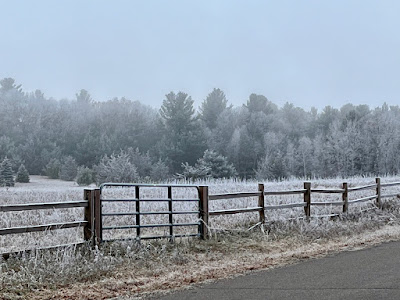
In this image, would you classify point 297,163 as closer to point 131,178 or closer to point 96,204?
point 131,178

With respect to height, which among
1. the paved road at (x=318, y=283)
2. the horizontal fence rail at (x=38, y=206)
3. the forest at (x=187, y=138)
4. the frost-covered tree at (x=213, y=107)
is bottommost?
the paved road at (x=318, y=283)

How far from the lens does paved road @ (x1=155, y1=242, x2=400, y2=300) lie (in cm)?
634

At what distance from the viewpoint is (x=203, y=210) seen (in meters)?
10.7

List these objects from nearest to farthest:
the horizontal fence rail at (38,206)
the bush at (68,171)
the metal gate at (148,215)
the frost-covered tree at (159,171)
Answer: the horizontal fence rail at (38,206) → the metal gate at (148,215) → the bush at (68,171) → the frost-covered tree at (159,171)

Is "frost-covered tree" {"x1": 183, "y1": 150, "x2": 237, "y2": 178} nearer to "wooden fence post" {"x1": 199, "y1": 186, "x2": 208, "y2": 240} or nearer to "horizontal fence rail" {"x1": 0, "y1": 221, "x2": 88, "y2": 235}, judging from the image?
"wooden fence post" {"x1": 199, "y1": 186, "x2": 208, "y2": 240}

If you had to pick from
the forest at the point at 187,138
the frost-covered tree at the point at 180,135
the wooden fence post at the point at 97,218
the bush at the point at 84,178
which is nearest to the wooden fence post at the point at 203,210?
the wooden fence post at the point at 97,218

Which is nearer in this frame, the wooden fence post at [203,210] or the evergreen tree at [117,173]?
the wooden fence post at [203,210]

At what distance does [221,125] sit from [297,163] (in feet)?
50.5

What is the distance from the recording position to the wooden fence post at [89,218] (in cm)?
889

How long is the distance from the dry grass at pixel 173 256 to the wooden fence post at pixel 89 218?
0.26m

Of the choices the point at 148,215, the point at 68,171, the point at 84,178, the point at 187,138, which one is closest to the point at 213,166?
the point at 187,138

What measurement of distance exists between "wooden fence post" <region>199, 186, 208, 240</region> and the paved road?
2569mm

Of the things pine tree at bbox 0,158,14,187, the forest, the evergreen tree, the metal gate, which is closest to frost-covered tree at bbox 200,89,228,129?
the forest

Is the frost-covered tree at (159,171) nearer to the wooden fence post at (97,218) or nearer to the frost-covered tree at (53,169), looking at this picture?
the frost-covered tree at (53,169)
